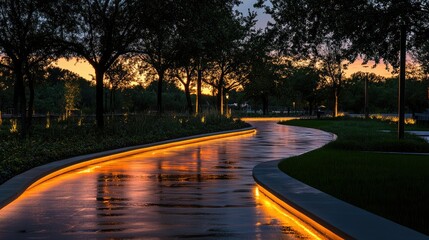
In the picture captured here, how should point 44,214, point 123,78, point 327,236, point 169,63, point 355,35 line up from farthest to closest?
point 123,78
point 169,63
point 355,35
point 44,214
point 327,236

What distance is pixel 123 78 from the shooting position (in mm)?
71562

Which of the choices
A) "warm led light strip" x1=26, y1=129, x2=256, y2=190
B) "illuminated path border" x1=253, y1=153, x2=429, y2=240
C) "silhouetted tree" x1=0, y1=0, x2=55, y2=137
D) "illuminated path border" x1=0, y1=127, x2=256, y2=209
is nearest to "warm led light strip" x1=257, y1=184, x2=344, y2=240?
"illuminated path border" x1=253, y1=153, x2=429, y2=240

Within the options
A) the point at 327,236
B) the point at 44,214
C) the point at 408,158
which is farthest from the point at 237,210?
the point at 408,158

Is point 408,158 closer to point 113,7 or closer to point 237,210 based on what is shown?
point 237,210

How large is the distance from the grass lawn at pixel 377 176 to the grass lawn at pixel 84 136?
7.64 m

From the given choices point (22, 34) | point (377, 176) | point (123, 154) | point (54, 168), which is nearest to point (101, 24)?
point (22, 34)

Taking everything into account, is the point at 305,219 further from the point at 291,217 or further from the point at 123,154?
the point at 123,154

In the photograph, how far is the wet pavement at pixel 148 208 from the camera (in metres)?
8.60

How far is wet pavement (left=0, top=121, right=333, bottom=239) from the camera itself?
28.2 ft

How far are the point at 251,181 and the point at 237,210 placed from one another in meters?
4.39

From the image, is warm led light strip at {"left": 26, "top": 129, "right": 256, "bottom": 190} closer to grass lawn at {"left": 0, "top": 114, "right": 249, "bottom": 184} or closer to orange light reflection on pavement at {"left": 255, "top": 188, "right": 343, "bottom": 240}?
grass lawn at {"left": 0, "top": 114, "right": 249, "bottom": 184}

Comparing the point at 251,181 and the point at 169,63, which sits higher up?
the point at 169,63

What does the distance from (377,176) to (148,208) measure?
6786mm

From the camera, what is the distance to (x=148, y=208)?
10688mm
